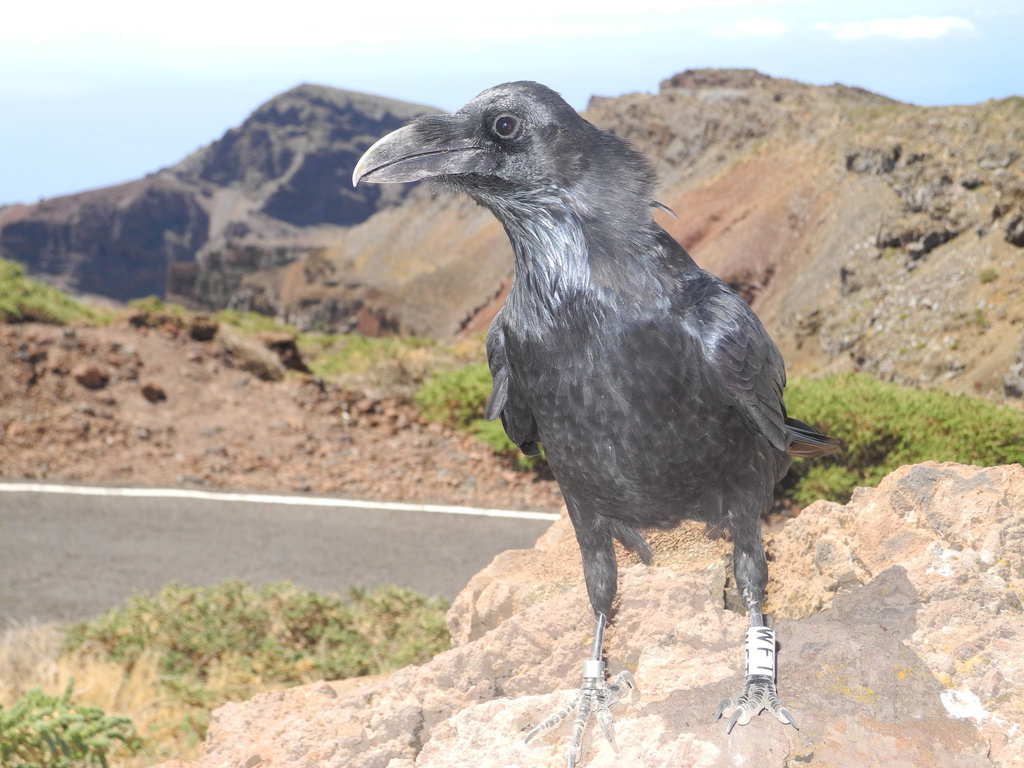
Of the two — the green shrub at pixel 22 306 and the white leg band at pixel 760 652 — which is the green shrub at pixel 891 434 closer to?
the white leg band at pixel 760 652

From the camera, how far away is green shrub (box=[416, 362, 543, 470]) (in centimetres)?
1130

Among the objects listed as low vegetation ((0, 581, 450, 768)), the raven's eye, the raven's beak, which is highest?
the raven's eye

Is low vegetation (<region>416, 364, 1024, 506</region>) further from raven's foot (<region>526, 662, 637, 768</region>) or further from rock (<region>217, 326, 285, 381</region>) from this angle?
rock (<region>217, 326, 285, 381</region>)

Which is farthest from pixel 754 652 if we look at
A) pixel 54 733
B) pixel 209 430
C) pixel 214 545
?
pixel 209 430

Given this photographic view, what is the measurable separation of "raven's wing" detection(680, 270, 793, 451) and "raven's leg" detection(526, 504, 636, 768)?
2.32ft

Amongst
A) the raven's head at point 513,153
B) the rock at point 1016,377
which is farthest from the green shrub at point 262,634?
the rock at point 1016,377

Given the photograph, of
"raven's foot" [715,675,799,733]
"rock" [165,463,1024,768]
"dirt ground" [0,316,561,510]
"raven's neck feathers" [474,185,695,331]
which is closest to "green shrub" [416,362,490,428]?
"dirt ground" [0,316,561,510]

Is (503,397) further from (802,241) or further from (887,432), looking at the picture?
(802,241)

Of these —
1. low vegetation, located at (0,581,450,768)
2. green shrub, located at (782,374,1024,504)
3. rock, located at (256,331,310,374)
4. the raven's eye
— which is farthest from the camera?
rock, located at (256,331,310,374)

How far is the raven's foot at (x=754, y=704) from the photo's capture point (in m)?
2.76

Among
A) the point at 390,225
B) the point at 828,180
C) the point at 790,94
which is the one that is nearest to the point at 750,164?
the point at 828,180

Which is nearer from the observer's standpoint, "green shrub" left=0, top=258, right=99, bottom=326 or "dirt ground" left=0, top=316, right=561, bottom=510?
"dirt ground" left=0, top=316, right=561, bottom=510

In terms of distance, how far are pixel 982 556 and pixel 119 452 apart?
10.7m

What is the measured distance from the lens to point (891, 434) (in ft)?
26.2
